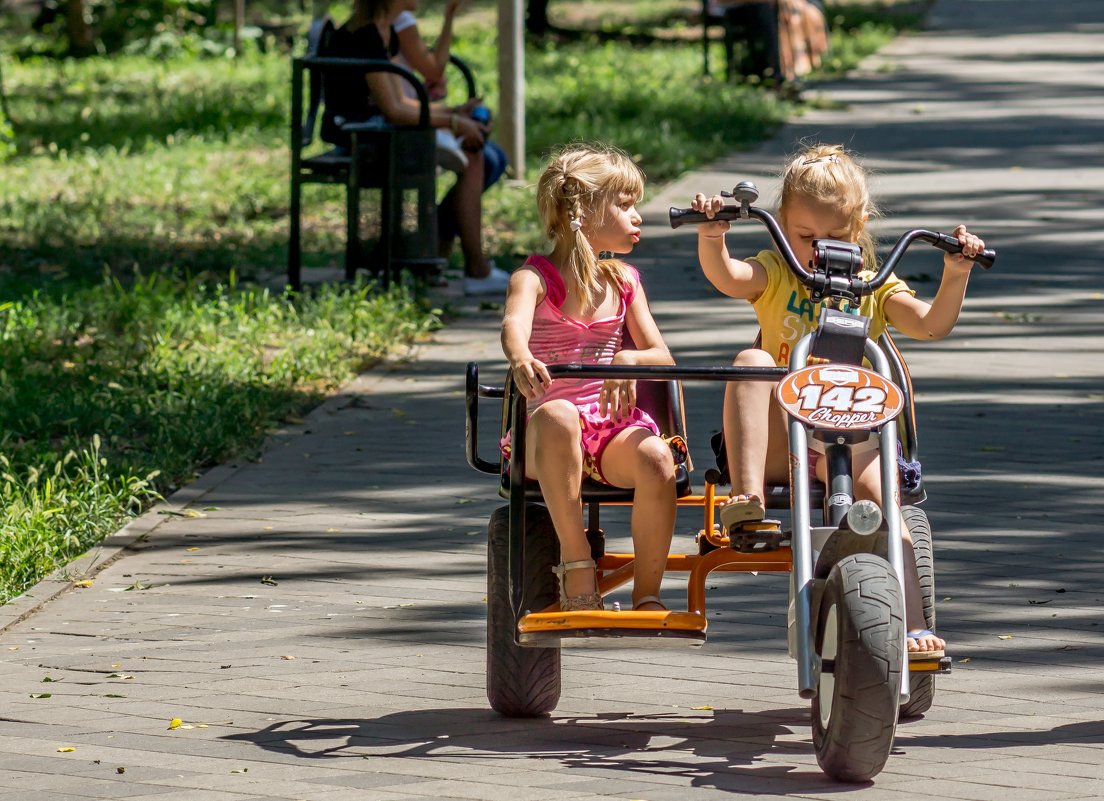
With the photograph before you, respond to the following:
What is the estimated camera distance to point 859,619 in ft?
12.5

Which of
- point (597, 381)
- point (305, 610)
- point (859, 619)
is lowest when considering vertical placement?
point (305, 610)

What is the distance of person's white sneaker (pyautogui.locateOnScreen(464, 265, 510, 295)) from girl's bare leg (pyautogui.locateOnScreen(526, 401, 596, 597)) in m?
6.17

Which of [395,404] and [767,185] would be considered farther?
[767,185]

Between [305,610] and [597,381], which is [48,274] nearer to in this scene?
[305,610]

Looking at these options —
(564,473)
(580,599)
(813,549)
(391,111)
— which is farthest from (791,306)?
(391,111)

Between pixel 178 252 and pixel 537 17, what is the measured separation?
1506 cm

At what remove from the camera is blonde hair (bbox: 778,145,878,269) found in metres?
4.59

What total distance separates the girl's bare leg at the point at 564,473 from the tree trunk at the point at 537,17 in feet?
71.8

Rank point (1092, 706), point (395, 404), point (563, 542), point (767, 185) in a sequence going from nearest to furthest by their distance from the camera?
point (563, 542)
point (1092, 706)
point (395, 404)
point (767, 185)

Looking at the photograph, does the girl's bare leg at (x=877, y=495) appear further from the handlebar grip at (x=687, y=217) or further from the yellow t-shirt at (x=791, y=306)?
the handlebar grip at (x=687, y=217)

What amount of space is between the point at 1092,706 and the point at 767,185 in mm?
8952

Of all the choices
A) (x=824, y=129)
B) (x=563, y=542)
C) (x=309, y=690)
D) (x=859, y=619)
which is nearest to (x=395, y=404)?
(x=309, y=690)

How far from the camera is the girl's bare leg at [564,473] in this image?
4305 millimetres

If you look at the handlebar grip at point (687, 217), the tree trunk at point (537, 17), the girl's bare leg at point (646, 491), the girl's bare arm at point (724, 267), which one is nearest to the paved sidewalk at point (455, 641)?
the girl's bare leg at point (646, 491)
